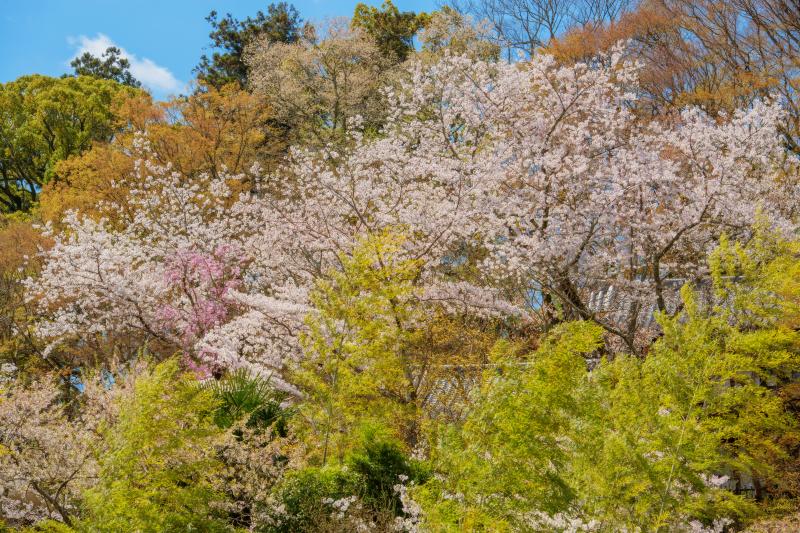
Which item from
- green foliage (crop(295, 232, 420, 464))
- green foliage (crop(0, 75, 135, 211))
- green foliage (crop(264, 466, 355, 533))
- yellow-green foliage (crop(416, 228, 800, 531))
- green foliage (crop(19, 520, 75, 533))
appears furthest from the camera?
green foliage (crop(0, 75, 135, 211))

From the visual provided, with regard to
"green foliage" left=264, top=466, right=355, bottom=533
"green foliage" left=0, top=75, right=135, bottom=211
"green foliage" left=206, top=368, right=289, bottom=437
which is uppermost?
"green foliage" left=0, top=75, right=135, bottom=211

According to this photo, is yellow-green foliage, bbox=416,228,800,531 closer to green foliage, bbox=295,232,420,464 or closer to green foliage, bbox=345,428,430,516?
green foliage, bbox=345,428,430,516

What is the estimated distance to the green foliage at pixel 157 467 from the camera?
6.11 metres

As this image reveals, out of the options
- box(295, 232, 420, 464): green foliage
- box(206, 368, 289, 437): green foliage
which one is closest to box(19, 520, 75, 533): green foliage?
box(206, 368, 289, 437): green foliage

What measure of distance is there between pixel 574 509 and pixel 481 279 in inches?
285

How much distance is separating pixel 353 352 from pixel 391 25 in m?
24.4

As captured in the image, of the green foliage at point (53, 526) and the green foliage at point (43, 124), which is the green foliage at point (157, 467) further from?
the green foliage at point (43, 124)

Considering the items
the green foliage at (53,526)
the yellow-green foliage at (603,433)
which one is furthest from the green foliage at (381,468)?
the green foliage at (53,526)

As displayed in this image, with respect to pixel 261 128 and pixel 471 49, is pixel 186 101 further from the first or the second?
pixel 471 49

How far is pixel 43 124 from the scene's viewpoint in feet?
96.0

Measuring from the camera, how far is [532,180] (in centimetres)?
1177

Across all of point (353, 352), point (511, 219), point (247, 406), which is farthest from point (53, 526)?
point (511, 219)

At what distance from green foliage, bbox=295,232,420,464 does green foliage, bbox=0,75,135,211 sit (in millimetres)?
23269

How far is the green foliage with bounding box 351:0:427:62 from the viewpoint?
30094mm
